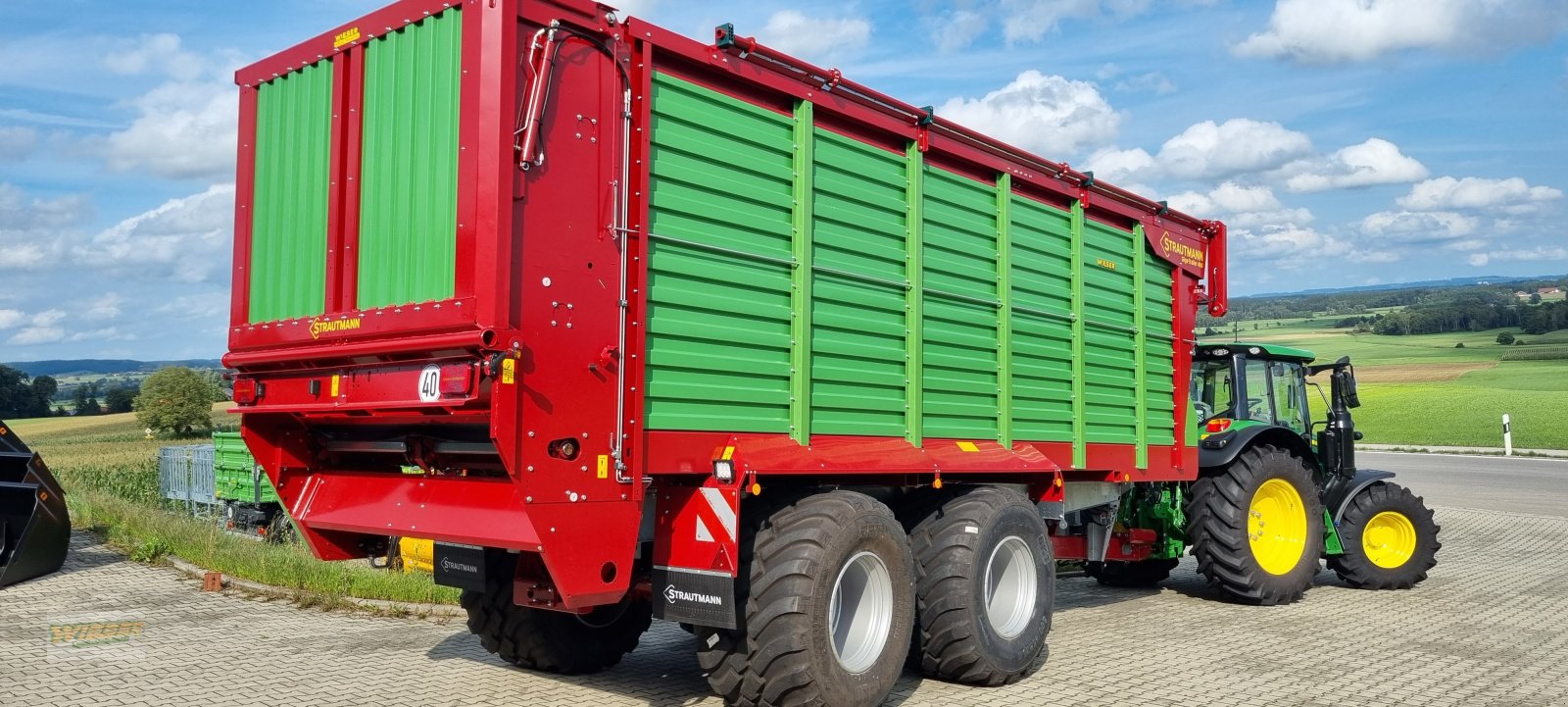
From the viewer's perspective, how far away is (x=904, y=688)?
21.6ft

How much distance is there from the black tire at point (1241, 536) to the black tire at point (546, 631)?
5.05 metres

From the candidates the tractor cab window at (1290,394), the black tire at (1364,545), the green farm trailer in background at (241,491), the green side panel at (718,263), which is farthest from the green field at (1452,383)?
the green farm trailer in background at (241,491)

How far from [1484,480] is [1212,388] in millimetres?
15470

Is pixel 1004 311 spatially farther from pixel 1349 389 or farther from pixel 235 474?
pixel 235 474

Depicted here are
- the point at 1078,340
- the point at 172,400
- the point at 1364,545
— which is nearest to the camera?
the point at 1078,340

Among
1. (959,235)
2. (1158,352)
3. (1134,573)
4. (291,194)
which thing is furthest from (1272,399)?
(291,194)

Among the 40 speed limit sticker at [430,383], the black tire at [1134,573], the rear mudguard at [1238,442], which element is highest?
the 40 speed limit sticker at [430,383]

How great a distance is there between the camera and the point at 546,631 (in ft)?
21.8

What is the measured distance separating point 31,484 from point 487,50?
7857 mm

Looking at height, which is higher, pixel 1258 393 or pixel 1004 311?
pixel 1004 311

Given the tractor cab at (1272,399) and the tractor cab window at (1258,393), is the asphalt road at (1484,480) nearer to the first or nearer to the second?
the tractor cab at (1272,399)

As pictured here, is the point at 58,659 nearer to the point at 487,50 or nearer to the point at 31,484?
the point at 31,484

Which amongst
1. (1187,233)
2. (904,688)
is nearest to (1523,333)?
(1187,233)

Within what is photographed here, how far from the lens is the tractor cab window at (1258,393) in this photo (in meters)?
10.7
